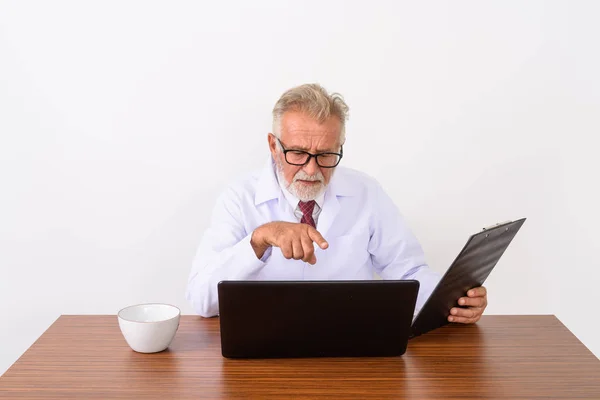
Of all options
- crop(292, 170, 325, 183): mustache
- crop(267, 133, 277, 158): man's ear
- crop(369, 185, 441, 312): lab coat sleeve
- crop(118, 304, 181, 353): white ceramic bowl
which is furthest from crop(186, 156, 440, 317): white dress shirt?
crop(118, 304, 181, 353): white ceramic bowl

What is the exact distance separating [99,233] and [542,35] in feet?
8.37

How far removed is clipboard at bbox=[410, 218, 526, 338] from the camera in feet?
6.67

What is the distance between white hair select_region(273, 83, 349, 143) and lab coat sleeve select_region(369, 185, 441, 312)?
0.48 meters

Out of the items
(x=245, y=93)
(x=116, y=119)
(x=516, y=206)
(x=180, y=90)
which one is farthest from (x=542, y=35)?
(x=116, y=119)

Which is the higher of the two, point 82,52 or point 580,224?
point 82,52

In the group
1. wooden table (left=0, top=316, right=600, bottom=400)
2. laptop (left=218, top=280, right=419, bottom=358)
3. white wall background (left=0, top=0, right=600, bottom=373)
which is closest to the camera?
wooden table (left=0, top=316, right=600, bottom=400)

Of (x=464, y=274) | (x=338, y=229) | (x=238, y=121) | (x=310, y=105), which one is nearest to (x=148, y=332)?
(x=464, y=274)

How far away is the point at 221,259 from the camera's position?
2385 millimetres

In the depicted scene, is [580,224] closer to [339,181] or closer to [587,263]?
[587,263]

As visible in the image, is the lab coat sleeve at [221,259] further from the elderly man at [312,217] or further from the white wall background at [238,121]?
the white wall background at [238,121]

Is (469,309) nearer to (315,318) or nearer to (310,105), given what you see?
(315,318)

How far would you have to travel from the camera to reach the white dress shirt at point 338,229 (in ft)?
9.49

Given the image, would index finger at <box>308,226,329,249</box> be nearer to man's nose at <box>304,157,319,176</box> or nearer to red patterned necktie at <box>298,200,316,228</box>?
man's nose at <box>304,157,319,176</box>

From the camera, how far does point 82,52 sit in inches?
141
